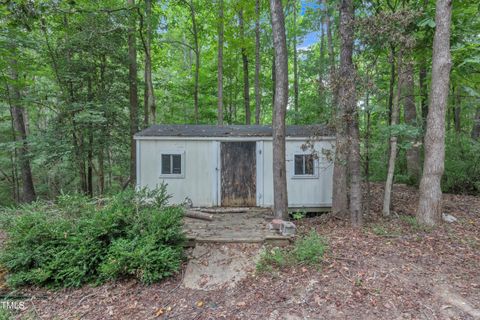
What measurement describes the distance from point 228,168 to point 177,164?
4.86 ft

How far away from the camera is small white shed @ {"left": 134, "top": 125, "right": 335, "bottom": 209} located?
737 cm

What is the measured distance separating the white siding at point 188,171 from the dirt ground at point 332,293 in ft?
11.7

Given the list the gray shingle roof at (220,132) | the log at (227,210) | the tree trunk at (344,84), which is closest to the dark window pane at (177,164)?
the gray shingle roof at (220,132)

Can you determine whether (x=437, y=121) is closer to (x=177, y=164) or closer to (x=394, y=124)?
(x=394, y=124)

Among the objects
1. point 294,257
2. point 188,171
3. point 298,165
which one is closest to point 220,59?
point 188,171

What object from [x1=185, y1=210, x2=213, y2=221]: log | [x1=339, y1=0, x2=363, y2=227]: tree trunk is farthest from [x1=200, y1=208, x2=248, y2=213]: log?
[x1=339, y1=0, x2=363, y2=227]: tree trunk

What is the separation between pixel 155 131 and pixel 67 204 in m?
3.50

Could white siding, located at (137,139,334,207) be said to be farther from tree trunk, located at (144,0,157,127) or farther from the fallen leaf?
the fallen leaf

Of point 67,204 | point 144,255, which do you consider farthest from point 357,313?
point 67,204

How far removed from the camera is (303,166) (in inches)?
292

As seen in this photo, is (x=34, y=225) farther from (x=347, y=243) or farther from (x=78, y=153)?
(x=347, y=243)

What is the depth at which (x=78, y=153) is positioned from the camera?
850cm

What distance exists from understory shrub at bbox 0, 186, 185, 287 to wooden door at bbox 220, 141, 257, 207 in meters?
3.04

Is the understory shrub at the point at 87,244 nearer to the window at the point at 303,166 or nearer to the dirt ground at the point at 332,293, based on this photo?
the dirt ground at the point at 332,293
